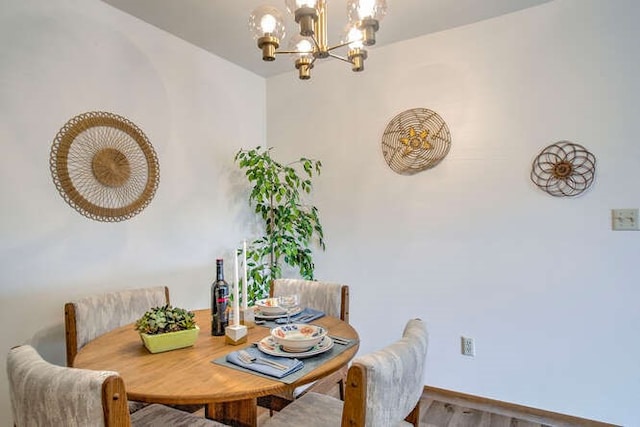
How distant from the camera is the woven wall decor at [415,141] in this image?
259 cm

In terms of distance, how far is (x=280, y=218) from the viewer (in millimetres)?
2984

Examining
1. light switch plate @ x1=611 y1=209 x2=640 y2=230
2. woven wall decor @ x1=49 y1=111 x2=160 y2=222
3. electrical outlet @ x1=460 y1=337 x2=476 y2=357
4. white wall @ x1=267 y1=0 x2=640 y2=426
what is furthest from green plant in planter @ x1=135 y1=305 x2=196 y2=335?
light switch plate @ x1=611 y1=209 x2=640 y2=230

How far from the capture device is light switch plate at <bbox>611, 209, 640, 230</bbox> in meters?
2.05

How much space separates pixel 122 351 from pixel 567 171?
246 centimetres

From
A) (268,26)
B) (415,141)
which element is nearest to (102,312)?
(268,26)

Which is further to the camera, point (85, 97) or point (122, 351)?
point (85, 97)

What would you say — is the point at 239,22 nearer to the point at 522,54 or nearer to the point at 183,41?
the point at 183,41

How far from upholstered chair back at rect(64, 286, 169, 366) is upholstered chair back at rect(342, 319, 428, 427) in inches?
46.0

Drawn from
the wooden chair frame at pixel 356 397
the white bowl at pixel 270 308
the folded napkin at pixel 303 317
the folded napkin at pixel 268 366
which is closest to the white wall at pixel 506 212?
the folded napkin at pixel 303 317

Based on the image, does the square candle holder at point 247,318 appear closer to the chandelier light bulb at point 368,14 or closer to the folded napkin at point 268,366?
the folded napkin at point 268,366

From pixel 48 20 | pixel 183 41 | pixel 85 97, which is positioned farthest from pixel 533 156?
pixel 48 20

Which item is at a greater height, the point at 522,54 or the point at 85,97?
the point at 522,54

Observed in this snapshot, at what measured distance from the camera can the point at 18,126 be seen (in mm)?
1805

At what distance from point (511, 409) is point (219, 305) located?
200 centimetres
